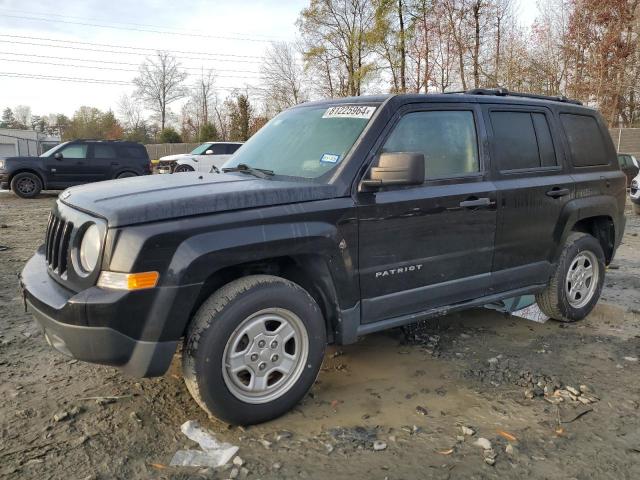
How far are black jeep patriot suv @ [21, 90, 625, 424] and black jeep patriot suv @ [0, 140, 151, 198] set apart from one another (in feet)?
44.1

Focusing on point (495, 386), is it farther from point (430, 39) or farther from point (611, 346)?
point (430, 39)

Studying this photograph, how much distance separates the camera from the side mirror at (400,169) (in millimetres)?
3066

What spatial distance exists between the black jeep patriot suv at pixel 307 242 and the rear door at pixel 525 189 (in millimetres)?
14

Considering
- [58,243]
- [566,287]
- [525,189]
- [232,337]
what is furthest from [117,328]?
[566,287]

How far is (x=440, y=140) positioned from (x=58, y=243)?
256cm

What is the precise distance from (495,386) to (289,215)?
6.07 ft

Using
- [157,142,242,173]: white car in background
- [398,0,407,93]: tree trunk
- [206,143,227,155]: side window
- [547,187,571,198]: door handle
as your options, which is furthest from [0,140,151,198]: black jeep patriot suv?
[398,0,407,93]: tree trunk

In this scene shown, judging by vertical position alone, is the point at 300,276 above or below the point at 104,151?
below

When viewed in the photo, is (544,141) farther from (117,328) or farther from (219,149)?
(219,149)

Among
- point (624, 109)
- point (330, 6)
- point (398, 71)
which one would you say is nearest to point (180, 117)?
point (330, 6)

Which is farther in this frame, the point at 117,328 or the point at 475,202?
the point at 475,202

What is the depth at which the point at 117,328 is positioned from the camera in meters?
2.54

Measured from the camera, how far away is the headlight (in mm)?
2664

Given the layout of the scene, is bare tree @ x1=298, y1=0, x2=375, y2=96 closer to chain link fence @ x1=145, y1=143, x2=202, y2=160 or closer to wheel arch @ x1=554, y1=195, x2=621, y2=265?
chain link fence @ x1=145, y1=143, x2=202, y2=160
